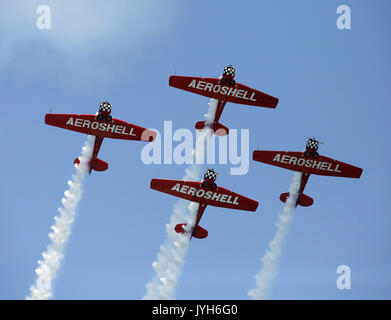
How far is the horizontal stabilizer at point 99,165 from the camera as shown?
75062 mm

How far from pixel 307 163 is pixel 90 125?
17764mm

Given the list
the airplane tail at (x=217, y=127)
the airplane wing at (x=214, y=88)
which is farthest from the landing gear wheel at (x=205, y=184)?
the airplane wing at (x=214, y=88)

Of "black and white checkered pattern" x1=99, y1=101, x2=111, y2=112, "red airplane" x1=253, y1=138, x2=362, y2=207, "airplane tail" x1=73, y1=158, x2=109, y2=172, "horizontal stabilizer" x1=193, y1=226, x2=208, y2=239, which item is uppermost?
"black and white checkered pattern" x1=99, y1=101, x2=111, y2=112

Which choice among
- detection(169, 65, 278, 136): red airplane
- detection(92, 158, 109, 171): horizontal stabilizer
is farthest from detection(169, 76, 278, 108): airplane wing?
detection(92, 158, 109, 171): horizontal stabilizer

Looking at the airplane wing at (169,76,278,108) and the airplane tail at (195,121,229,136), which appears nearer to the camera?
the airplane wing at (169,76,278,108)

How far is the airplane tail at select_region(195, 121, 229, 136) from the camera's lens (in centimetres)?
7681

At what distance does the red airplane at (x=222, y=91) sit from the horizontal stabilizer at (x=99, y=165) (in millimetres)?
8103

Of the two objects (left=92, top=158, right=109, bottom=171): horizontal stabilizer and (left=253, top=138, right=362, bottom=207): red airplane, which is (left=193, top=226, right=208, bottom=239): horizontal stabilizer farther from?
(left=92, top=158, right=109, bottom=171): horizontal stabilizer

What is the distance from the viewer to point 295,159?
76.4 m

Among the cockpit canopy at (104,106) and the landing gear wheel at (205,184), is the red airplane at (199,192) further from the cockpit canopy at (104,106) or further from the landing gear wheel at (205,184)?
the cockpit canopy at (104,106)

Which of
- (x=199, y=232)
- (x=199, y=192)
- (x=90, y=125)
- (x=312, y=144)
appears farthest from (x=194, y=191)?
(x=312, y=144)
